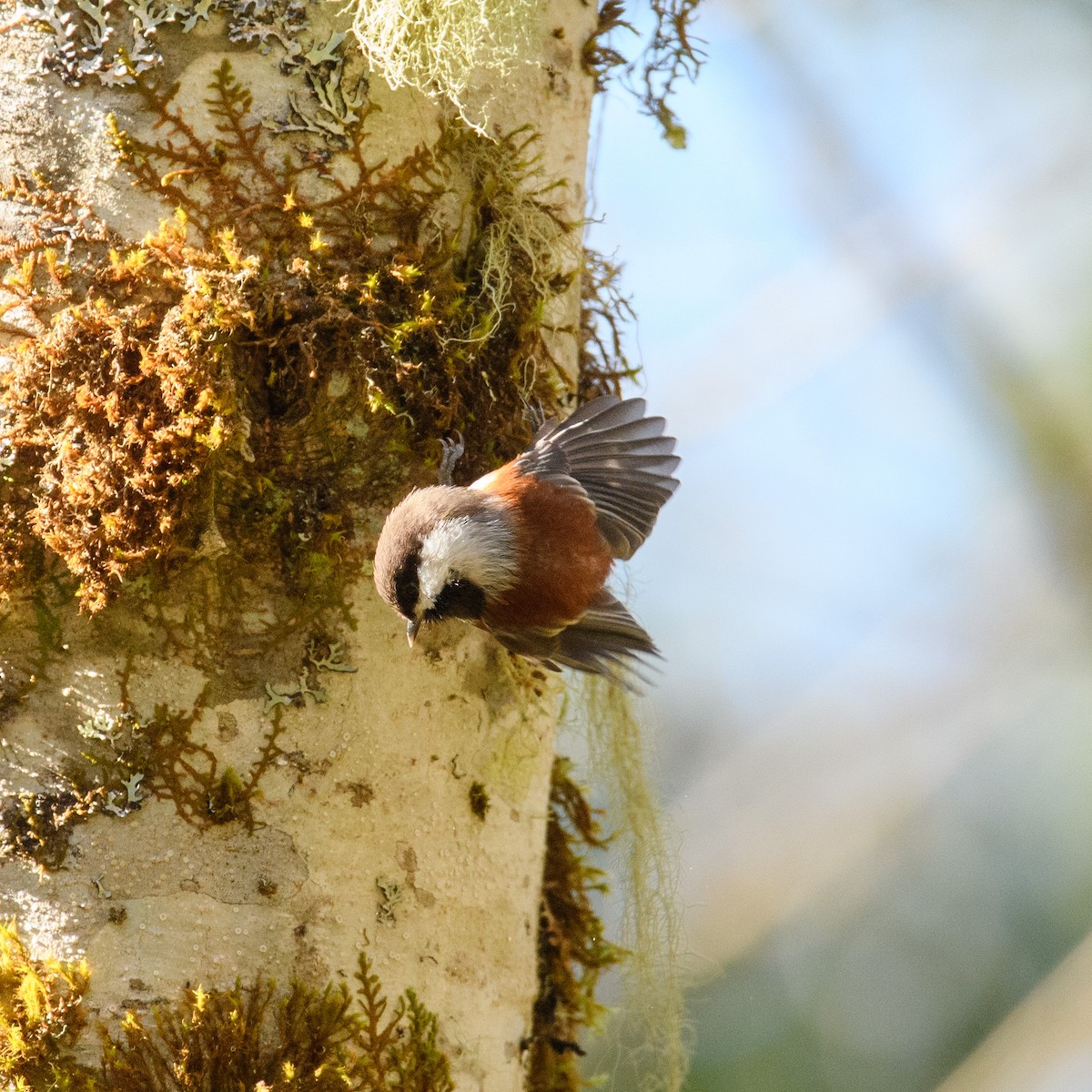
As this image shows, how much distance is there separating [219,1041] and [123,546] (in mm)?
924

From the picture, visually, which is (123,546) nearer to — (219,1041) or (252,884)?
(252,884)

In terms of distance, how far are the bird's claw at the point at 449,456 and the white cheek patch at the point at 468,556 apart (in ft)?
0.31

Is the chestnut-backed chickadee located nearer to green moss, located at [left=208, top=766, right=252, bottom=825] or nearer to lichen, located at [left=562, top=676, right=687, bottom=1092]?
lichen, located at [left=562, top=676, right=687, bottom=1092]

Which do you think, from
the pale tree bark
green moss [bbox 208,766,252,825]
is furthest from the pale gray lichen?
green moss [bbox 208,766,252,825]

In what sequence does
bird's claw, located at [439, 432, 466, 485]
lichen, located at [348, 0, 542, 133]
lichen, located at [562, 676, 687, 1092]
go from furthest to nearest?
1. lichen, located at [562, 676, 687, 1092]
2. bird's claw, located at [439, 432, 466, 485]
3. lichen, located at [348, 0, 542, 133]

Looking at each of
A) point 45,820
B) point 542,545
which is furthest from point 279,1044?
point 542,545

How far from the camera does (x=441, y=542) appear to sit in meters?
2.45

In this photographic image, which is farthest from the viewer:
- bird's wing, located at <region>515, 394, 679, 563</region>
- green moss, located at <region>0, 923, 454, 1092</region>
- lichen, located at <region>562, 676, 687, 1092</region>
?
Answer: lichen, located at <region>562, 676, 687, 1092</region>

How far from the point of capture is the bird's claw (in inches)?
98.9

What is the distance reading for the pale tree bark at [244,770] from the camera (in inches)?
83.3

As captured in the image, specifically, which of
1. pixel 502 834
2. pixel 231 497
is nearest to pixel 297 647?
pixel 231 497

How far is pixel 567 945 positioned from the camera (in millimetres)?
2898

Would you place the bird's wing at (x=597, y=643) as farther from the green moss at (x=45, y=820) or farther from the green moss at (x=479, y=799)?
the green moss at (x=45, y=820)

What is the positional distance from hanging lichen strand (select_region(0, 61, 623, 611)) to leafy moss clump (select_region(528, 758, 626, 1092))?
1.08 meters
